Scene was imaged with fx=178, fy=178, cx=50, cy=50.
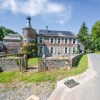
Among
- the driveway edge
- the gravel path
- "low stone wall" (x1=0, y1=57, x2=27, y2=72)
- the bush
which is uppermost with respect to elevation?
the bush

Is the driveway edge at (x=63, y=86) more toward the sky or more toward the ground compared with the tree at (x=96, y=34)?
more toward the ground

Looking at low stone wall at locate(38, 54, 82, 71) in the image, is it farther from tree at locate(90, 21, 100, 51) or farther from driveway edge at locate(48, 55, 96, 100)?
tree at locate(90, 21, 100, 51)

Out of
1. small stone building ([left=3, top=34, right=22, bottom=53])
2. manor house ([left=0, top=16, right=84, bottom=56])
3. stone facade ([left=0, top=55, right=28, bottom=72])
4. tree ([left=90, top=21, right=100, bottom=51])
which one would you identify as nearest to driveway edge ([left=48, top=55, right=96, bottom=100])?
stone facade ([left=0, top=55, right=28, bottom=72])

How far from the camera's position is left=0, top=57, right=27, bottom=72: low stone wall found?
2162 cm

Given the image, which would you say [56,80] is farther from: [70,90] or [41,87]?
[70,90]

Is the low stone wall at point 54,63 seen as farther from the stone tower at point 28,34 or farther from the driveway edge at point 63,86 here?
the stone tower at point 28,34

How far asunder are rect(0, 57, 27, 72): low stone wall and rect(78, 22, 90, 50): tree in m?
49.9

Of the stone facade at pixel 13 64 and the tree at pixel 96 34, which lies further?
the tree at pixel 96 34

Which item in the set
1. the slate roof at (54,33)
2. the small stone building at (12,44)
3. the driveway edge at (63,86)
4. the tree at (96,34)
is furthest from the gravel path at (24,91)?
the tree at (96,34)

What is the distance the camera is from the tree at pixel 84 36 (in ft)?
227

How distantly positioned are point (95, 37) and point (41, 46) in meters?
26.9

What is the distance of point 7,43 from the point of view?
1656 inches

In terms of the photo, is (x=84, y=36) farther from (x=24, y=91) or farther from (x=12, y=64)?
(x=24, y=91)

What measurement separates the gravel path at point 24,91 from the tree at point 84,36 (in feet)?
182
